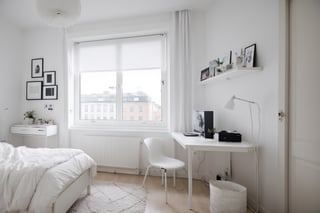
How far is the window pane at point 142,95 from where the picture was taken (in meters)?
3.22

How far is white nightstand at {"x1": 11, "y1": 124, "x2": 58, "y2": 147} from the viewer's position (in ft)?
10.2

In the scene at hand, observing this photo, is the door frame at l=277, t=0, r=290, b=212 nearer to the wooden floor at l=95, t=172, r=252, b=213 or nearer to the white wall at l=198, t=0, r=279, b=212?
the white wall at l=198, t=0, r=279, b=212

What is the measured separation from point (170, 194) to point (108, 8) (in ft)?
10.1

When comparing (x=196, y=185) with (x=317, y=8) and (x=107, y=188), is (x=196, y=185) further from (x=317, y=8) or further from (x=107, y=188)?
(x=317, y=8)

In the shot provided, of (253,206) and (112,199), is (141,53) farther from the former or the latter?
(253,206)

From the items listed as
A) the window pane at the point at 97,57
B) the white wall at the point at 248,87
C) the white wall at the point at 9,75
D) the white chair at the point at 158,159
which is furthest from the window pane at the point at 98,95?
the white wall at the point at 248,87

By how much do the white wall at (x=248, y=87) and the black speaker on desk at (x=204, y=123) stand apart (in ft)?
1.12

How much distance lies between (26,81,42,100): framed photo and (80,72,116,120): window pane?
87 centimetres

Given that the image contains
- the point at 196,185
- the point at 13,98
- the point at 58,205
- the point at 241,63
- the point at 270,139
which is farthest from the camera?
the point at 13,98

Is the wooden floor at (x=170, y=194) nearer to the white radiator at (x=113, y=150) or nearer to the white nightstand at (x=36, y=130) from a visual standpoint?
the white radiator at (x=113, y=150)

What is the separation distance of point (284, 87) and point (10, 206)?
8.73 ft

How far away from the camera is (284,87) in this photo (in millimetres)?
1571

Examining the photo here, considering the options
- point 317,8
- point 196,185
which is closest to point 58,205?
point 196,185

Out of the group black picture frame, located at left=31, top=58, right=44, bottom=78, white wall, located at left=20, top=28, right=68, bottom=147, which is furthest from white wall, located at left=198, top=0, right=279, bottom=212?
black picture frame, located at left=31, top=58, right=44, bottom=78
